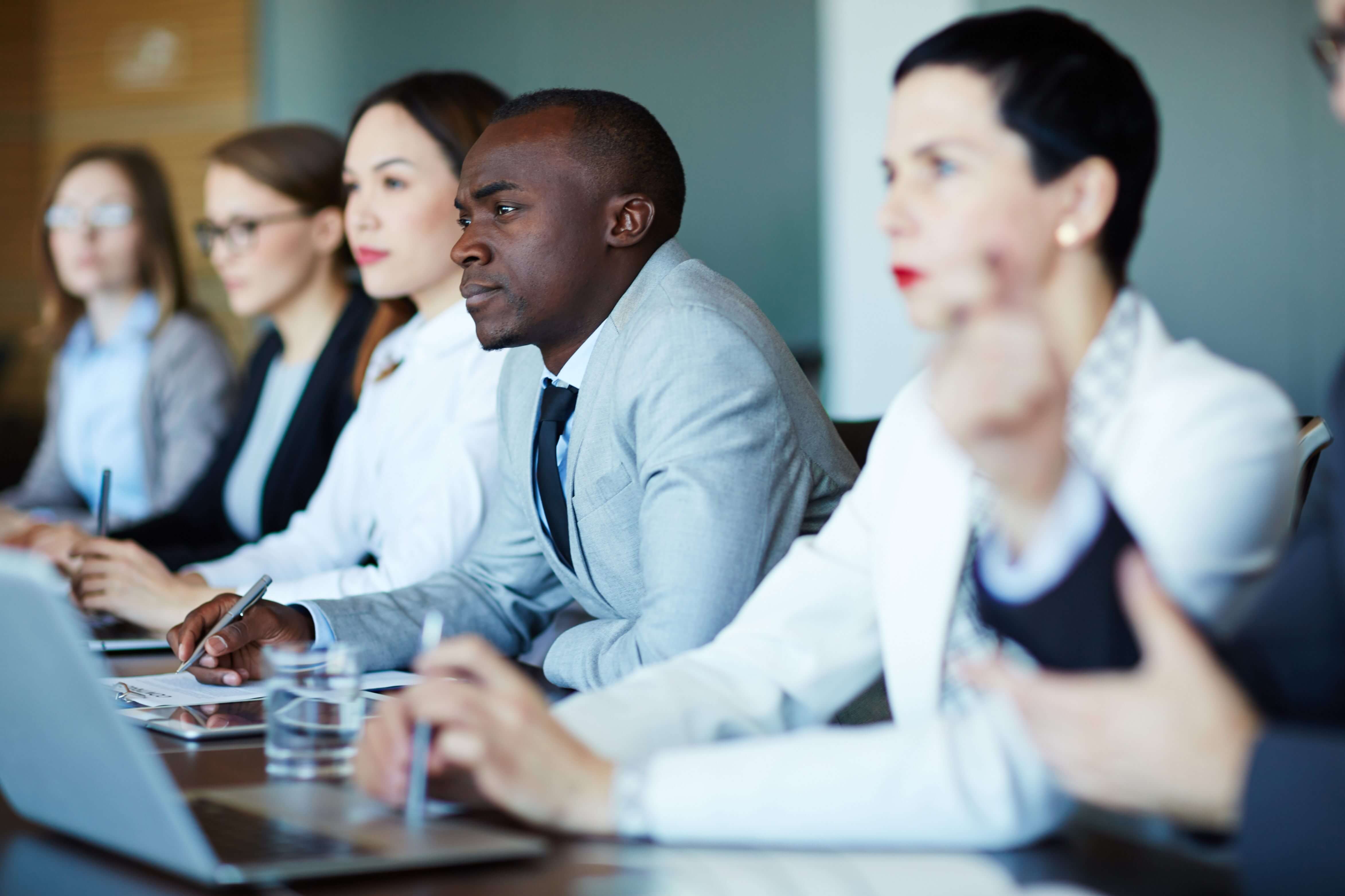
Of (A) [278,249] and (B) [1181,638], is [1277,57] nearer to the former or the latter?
(A) [278,249]

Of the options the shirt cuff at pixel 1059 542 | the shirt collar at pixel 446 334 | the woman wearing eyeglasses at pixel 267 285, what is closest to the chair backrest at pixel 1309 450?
the shirt cuff at pixel 1059 542

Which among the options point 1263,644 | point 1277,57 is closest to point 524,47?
point 1277,57

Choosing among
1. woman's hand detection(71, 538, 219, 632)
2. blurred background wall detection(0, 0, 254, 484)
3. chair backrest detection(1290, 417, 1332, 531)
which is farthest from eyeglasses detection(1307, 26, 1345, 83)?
blurred background wall detection(0, 0, 254, 484)

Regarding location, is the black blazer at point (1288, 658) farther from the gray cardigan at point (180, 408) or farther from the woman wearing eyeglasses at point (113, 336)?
the woman wearing eyeglasses at point (113, 336)

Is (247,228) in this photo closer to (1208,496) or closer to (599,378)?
(599,378)

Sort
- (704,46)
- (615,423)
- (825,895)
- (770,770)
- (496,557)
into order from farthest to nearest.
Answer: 1. (704,46)
2. (496,557)
3. (615,423)
4. (770,770)
5. (825,895)

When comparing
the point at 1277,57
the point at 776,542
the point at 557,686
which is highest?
the point at 1277,57

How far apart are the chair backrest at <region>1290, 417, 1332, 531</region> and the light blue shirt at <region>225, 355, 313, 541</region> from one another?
2150 mm

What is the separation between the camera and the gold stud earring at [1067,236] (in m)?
1.12

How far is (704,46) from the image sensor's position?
409cm

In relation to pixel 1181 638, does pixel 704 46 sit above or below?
above

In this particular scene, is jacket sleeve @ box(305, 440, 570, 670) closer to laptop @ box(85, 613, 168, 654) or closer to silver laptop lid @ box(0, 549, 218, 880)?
laptop @ box(85, 613, 168, 654)

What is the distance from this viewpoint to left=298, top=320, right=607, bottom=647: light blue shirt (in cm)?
174

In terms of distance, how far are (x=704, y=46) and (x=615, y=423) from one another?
2710 millimetres
